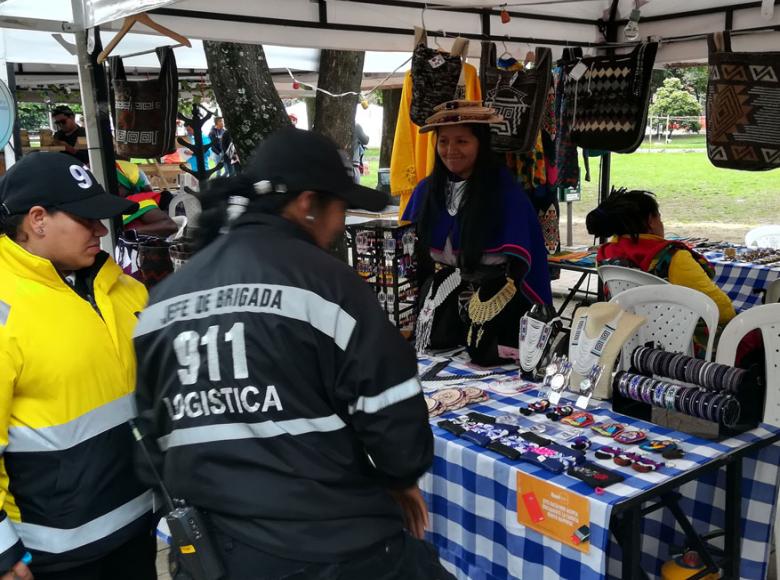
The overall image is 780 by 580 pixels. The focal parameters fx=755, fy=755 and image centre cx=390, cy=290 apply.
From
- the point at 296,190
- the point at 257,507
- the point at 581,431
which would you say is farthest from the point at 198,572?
the point at 581,431

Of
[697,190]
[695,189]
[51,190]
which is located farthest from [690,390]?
[695,189]

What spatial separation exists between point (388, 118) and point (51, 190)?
1032 cm

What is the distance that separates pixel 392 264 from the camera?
12.3 ft

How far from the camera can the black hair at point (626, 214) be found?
12.7ft

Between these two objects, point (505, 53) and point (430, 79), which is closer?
point (430, 79)

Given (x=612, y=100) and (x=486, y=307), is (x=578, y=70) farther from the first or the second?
(x=486, y=307)

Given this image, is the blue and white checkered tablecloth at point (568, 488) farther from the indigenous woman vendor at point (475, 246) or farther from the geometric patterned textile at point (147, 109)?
the geometric patterned textile at point (147, 109)

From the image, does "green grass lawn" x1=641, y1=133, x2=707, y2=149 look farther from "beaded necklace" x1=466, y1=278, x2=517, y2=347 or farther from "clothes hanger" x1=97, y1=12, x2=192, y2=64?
"clothes hanger" x1=97, y1=12, x2=192, y2=64

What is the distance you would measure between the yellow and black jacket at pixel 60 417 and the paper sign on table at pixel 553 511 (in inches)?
38.7

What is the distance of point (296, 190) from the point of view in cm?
141

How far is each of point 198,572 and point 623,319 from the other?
5.20 feet

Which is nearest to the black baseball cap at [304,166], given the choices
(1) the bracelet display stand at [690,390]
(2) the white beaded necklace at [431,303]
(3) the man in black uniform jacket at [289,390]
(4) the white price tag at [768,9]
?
(3) the man in black uniform jacket at [289,390]

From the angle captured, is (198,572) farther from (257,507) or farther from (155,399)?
(155,399)

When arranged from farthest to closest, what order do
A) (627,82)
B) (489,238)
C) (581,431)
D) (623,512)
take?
(627,82), (489,238), (581,431), (623,512)
